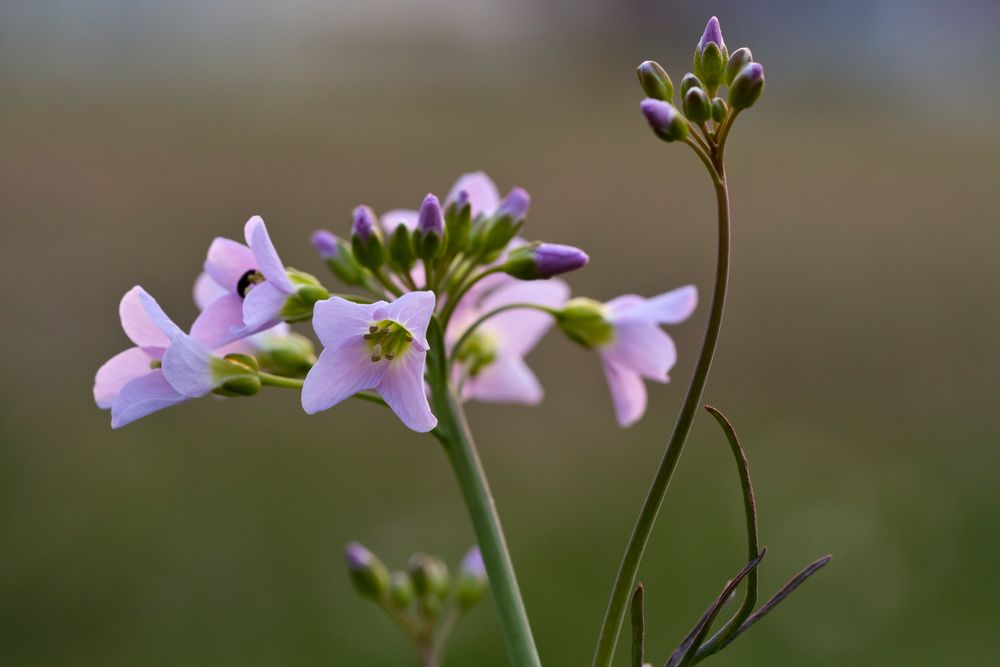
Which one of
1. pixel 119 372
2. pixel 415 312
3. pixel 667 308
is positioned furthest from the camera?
pixel 667 308

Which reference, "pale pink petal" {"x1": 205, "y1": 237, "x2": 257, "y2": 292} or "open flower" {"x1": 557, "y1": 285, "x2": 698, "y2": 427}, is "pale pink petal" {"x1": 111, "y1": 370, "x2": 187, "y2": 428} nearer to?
"pale pink petal" {"x1": 205, "y1": 237, "x2": 257, "y2": 292}

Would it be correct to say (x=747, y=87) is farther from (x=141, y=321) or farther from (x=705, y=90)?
(x=141, y=321)

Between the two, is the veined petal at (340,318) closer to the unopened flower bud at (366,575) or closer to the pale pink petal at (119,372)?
the pale pink petal at (119,372)

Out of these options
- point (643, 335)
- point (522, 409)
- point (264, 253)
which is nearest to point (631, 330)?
point (643, 335)

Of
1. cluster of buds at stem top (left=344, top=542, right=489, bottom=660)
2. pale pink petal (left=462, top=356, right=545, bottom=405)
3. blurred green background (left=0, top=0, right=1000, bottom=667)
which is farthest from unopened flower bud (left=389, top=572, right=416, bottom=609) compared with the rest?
blurred green background (left=0, top=0, right=1000, bottom=667)

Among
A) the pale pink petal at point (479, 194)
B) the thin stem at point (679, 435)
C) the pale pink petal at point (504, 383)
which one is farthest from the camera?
the pale pink petal at point (504, 383)

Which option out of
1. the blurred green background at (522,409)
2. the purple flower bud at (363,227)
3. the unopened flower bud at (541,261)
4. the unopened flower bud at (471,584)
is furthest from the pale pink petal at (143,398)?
the blurred green background at (522,409)
